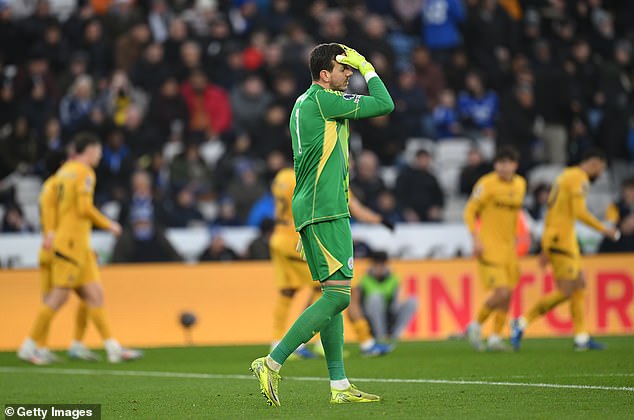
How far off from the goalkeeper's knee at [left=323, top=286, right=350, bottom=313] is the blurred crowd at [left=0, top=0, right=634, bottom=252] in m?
11.0

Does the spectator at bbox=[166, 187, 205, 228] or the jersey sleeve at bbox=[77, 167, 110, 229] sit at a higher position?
the jersey sleeve at bbox=[77, 167, 110, 229]

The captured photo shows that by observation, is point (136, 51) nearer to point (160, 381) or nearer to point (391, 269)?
Answer: point (391, 269)

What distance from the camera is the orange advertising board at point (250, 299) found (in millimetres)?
17375

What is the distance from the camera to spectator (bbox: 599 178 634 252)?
18.8 m

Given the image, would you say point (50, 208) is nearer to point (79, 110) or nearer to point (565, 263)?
point (565, 263)

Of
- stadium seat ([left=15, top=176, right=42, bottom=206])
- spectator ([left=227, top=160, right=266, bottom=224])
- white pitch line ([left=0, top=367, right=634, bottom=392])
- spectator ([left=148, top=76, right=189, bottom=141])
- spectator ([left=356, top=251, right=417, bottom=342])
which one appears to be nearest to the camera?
white pitch line ([left=0, top=367, right=634, bottom=392])

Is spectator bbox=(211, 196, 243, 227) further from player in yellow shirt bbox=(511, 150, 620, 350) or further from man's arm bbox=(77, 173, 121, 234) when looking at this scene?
player in yellow shirt bbox=(511, 150, 620, 350)

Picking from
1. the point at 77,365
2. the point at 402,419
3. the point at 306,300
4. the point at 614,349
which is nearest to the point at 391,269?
the point at 306,300

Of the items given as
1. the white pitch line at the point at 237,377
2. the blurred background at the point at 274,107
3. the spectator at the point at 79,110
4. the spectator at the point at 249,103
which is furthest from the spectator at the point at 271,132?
the white pitch line at the point at 237,377

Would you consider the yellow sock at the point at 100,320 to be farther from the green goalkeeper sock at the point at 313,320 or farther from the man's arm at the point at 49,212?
the green goalkeeper sock at the point at 313,320

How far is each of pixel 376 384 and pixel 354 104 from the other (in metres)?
2.95

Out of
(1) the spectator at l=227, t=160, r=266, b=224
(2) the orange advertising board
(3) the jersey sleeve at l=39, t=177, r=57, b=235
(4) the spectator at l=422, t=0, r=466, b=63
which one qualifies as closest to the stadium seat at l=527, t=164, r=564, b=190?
(4) the spectator at l=422, t=0, r=466, b=63

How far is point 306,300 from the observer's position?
17.7 metres

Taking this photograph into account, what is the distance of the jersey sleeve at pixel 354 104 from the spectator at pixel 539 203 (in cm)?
1151
